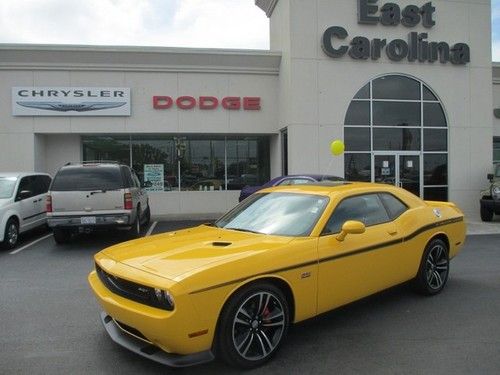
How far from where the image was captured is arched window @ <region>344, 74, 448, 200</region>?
1570 centimetres

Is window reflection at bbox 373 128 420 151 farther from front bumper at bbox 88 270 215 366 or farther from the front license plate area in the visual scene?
front bumper at bbox 88 270 215 366

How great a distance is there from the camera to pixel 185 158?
17391 mm

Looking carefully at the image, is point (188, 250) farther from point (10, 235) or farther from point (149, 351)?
point (10, 235)

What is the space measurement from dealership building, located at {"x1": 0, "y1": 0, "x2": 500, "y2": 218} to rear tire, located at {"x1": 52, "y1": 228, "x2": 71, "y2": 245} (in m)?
6.15

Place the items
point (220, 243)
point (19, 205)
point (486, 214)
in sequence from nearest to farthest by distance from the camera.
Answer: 1. point (220, 243)
2. point (19, 205)
3. point (486, 214)

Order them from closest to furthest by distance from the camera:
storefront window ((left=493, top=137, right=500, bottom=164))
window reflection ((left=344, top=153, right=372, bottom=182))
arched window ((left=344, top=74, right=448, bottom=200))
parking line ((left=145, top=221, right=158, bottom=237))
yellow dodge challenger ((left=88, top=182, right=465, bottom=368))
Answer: yellow dodge challenger ((left=88, top=182, right=465, bottom=368)) → parking line ((left=145, top=221, right=158, bottom=237)) → window reflection ((left=344, top=153, right=372, bottom=182)) → arched window ((left=344, top=74, right=448, bottom=200)) → storefront window ((left=493, top=137, right=500, bottom=164))

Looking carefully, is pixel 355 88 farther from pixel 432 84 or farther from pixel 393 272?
pixel 393 272

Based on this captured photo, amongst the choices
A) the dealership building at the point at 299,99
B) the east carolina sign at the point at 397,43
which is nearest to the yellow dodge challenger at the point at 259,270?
the dealership building at the point at 299,99

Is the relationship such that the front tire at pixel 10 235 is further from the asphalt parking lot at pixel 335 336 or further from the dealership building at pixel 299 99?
the dealership building at pixel 299 99

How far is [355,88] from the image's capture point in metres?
15.5

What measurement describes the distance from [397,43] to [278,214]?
12712mm

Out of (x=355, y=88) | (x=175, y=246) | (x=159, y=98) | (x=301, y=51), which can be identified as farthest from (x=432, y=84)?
(x=175, y=246)

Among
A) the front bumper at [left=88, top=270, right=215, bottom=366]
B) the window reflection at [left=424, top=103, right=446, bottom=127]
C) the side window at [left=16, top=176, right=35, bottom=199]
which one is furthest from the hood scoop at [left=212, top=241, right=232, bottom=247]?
the window reflection at [left=424, top=103, right=446, bottom=127]

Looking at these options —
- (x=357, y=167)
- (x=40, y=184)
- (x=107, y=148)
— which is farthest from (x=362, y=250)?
(x=107, y=148)
